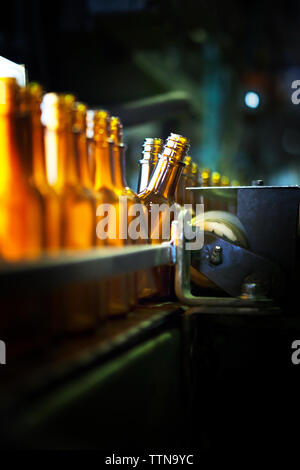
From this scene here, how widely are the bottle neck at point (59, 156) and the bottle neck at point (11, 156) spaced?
6 centimetres

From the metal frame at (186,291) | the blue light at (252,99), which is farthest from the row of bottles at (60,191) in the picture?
the blue light at (252,99)

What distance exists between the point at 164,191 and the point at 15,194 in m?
0.51

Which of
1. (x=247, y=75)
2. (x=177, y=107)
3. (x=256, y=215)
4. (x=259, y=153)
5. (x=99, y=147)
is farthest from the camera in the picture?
(x=259, y=153)

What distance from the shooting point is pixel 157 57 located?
422cm

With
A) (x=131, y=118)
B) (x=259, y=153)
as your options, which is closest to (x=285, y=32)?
(x=259, y=153)

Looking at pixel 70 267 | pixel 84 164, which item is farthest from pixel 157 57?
pixel 70 267

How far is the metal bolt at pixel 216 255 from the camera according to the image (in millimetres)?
1227

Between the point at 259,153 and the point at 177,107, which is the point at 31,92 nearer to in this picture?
the point at 177,107

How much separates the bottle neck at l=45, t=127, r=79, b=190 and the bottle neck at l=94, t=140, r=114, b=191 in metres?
0.13

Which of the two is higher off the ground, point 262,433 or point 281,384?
point 281,384

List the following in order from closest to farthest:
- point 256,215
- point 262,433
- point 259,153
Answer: point 262,433
point 256,215
point 259,153

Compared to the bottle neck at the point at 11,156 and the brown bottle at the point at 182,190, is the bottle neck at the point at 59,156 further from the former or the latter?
the brown bottle at the point at 182,190

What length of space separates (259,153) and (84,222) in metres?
7.81

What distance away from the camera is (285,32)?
6676mm
